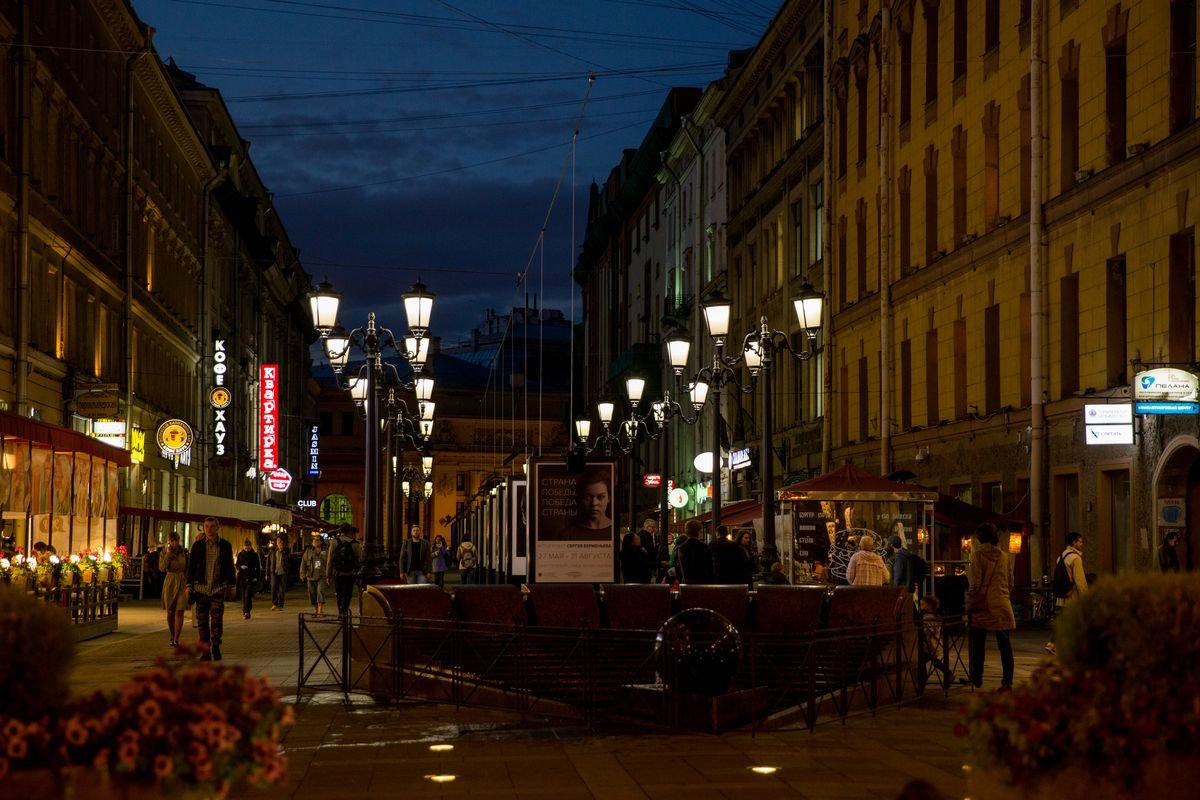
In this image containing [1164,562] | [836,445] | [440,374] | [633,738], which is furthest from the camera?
[440,374]

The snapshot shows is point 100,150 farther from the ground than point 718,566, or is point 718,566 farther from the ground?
point 100,150

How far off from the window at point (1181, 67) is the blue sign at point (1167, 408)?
4.02m

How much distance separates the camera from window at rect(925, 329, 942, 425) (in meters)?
38.8

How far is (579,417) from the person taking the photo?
46.6 metres

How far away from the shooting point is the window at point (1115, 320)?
92.2 feet

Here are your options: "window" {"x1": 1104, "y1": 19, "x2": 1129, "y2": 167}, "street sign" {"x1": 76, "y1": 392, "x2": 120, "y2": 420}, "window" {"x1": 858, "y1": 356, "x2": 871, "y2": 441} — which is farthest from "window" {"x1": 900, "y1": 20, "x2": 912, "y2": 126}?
"street sign" {"x1": 76, "y1": 392, "x2": 120, "y2": 420}

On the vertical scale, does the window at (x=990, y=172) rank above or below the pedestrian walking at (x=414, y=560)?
above

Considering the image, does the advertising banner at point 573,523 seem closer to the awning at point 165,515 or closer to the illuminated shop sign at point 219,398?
the awning at point 165,515

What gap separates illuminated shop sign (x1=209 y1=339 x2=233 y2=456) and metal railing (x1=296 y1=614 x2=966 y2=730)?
4924 cm

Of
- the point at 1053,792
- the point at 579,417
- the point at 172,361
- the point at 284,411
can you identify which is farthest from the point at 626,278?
the point at 1053,792

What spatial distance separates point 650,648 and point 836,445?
30625 millimetres

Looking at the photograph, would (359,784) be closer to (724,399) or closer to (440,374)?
(724,399)

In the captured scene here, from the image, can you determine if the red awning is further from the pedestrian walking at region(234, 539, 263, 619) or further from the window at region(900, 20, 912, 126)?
the window at region(900, 20, 912, 126)

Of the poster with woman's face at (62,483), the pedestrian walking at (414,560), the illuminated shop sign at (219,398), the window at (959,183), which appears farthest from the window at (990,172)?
the illuminated shop sign at (219,398)
